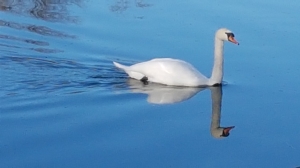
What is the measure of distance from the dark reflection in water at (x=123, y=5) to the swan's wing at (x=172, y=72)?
3355 mm

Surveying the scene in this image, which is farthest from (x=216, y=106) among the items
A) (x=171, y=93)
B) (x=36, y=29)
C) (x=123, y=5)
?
(x=123, y=5)

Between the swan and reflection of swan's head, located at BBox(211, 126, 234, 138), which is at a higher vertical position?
the swan

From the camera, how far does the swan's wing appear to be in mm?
9109

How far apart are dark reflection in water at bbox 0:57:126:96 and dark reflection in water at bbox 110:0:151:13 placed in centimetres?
295

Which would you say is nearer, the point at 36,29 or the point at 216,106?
the point at 216,106

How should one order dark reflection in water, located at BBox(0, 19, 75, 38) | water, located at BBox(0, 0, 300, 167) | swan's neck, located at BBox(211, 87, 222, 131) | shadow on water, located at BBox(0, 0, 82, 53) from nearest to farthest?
water, located at BBox(0, 0, 300, 167) < swan's neck, located at BBox(211, 87, 222, 131) < shadow on water, located at BBox(0, 0, 82, 53) < dark reflection in water, located at BBox(0, 19, 75, 38)

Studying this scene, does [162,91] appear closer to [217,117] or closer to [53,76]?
[217,117]

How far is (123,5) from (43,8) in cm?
128

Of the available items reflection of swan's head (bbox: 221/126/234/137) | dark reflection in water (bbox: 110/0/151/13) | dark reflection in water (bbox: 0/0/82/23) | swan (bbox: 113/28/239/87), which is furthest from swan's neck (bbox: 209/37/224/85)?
dark reflection in water (bbox: 110/0/151/13)

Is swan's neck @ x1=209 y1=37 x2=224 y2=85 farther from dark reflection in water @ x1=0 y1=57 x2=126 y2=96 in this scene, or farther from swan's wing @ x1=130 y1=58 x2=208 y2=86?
dark reflection in water @ x1=0 y1=57 x2=126 y2=96

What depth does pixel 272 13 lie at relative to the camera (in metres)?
12.6

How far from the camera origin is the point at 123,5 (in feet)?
42.3

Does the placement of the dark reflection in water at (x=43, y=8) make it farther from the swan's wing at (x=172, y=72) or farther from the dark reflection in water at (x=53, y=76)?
the swan's wing at (x=172, y=72)

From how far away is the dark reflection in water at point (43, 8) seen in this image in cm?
1182
